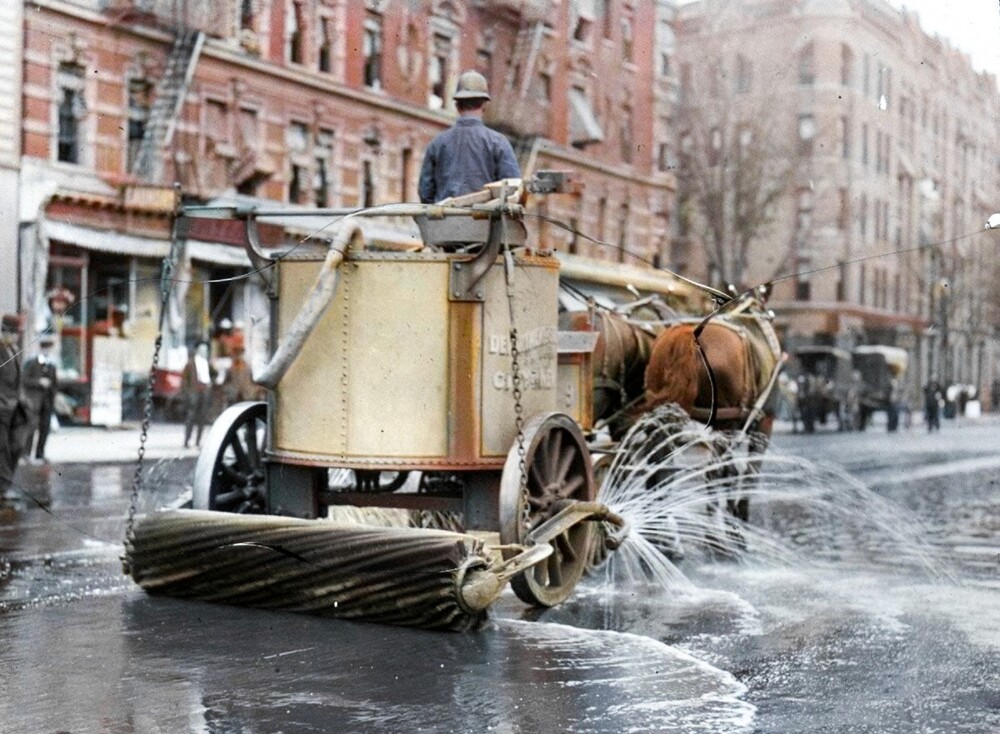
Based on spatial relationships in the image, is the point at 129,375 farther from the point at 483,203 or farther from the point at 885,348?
the point at 885,348

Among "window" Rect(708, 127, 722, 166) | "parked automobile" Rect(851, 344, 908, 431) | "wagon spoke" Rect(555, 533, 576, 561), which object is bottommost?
"wagon spoke" Rect(555, 533, 576, 561)

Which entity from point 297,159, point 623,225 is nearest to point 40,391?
point 297,159

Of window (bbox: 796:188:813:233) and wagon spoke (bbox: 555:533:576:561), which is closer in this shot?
wagon spoke (bbox: 555:533:576:561)

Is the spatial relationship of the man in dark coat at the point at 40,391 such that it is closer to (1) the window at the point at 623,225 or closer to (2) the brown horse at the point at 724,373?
(2) the brown horse at the point at 724,373

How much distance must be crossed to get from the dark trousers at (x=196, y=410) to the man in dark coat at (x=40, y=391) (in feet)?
10.7

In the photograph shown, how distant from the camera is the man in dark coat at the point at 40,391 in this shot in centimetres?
1695

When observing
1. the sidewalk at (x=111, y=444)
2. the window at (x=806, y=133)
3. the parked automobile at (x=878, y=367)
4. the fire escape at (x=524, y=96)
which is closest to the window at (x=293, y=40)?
the fire escape at (x=524, y=96)

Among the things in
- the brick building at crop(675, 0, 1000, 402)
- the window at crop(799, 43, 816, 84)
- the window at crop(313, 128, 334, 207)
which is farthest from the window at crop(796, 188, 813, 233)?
the window at crop(313, 128, 334, 207)

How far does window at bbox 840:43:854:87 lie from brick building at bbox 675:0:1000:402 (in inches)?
2.5

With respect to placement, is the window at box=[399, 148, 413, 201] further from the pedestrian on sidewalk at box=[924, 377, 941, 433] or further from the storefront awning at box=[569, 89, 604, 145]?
the pedestrian on sidewalk at box=[924, 377, 941, 433]

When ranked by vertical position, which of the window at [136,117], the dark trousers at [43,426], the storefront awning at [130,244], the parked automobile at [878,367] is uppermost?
the window at [136,117]

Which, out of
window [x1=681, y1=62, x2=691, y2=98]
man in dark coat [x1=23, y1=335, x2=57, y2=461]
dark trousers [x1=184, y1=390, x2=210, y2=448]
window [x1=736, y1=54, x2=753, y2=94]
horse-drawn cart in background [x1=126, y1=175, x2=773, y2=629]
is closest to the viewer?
horse-drawn cart in background [x1=126, y1=175, x2=773, y2=629]

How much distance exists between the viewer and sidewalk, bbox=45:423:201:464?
20.2 m

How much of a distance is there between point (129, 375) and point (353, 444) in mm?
20337
